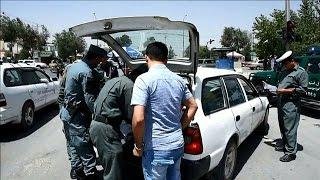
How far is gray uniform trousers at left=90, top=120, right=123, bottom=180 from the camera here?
3.81 metres

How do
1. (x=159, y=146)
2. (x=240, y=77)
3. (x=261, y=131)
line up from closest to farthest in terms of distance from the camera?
(x=159, y=146), (x=240, y=77), (x=261, y=131)

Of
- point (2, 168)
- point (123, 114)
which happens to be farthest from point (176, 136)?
point (2, 168)

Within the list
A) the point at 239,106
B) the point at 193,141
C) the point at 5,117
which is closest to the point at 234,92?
the point at 239,106

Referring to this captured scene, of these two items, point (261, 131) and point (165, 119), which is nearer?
point (165, 119)

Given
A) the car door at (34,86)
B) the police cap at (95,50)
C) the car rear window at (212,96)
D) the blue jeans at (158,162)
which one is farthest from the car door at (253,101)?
the car door at (34,86)

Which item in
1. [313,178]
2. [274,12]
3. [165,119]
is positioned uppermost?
[274,12]

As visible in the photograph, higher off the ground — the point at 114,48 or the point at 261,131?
the point at 114,48

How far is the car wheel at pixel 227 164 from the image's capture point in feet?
15.2

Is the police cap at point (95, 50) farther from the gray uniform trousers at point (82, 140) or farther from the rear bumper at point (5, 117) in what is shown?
the rear bumper at point (5, 117)

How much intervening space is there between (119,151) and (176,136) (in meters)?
0.92

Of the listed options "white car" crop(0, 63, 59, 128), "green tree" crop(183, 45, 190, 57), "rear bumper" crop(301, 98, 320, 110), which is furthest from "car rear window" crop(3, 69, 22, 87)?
"rear bumper" crop(301, 98, 320, 110)

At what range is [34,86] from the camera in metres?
9.41

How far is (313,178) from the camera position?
17.4 feet

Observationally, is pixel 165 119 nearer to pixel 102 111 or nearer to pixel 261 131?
pixel 102 111
